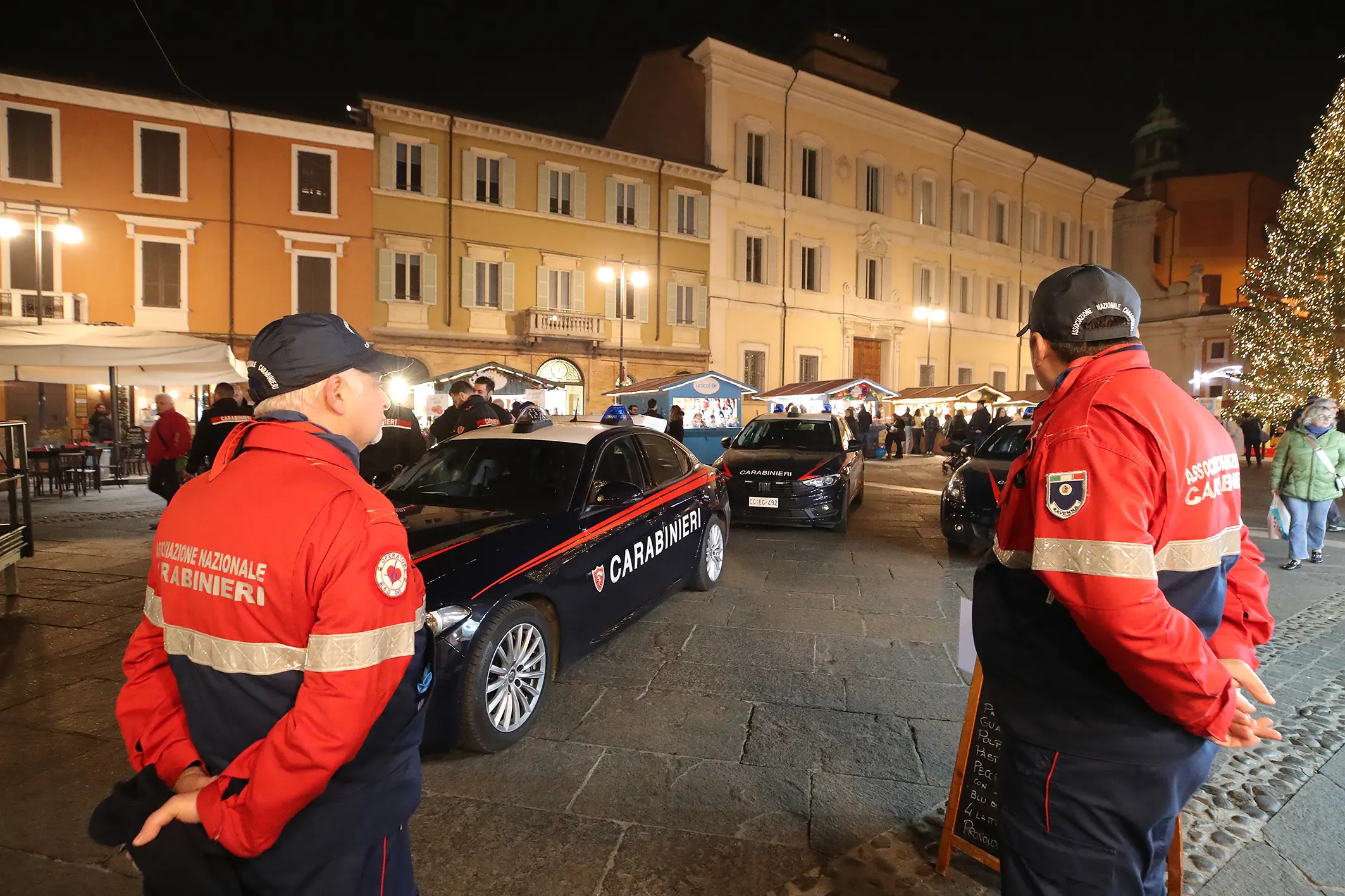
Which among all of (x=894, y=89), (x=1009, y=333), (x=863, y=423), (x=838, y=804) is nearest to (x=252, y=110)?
(x=863, y=423)

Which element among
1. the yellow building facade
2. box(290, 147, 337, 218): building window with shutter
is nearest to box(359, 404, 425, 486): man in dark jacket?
the yellow building facade

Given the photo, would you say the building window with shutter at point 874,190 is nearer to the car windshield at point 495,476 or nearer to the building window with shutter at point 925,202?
the building window with shutter at point 925,202

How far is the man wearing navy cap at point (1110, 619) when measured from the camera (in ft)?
4.46

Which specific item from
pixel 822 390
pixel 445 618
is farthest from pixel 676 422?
pixel 445 618

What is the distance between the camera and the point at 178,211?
20797 millimetres

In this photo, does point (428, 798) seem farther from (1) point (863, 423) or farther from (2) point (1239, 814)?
(1) point (863, 423)

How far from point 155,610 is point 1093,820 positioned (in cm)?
203

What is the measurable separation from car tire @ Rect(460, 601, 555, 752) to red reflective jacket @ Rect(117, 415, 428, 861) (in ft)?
5.96

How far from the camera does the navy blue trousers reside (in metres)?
1.44

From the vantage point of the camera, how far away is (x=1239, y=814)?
287 centimetres

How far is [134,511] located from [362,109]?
17.0 meters

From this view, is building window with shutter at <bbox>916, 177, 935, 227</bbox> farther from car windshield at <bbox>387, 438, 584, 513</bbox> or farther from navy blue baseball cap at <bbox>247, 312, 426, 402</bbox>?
navy blue baseball cap at <bbox>247, 312, 426, 402</bbox>

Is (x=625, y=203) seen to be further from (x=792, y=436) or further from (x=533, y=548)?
(x=533, y=548)

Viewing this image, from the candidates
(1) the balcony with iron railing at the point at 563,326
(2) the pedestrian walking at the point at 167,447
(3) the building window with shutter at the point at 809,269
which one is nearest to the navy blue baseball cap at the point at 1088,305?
(2) the pedestrian walking at the point at 167,447
